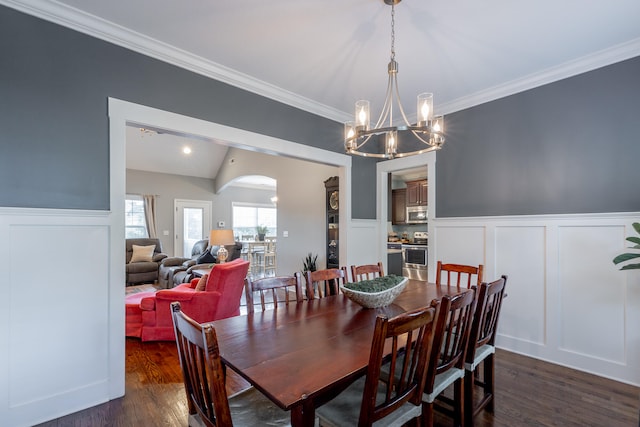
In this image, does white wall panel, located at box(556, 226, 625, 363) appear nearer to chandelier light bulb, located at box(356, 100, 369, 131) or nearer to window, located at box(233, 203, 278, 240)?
chandelier light bulb, located at box(356, 100, 369, 131)

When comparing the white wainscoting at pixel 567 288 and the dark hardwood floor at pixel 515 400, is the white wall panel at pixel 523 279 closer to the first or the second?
the white wainscoting at pixel 567 288

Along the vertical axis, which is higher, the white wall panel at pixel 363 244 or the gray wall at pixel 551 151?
the gray wall at pixel 551 151

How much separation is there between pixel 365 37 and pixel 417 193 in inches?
212

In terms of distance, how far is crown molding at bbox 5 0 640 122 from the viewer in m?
2.11

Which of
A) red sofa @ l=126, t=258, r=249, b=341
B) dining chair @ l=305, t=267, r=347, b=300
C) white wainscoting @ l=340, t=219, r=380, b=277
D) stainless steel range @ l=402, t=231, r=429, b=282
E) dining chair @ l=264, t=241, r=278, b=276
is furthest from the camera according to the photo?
dining chair @ l=264, t=241, r=278, b=276

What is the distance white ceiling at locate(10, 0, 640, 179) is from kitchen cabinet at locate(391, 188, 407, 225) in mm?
4591

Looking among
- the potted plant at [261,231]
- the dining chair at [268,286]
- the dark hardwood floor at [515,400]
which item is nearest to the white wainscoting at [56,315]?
the dark hardwood floor at [515,400]

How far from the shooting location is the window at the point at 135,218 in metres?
8.10

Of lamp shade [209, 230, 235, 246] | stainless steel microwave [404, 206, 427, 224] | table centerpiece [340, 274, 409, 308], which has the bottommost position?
table centerpiece [340, 274, 409, 308]

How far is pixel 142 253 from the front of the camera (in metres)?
6.91

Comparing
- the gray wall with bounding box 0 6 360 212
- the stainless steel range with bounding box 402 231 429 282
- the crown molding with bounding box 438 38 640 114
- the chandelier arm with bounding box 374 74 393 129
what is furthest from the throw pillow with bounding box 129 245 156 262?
the crown molding with bounding box 438 38 640 114

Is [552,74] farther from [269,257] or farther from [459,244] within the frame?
[269,257]

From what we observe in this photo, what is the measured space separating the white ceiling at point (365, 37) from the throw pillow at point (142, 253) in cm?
550

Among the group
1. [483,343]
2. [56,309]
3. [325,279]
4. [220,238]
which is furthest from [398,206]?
[56,309]
